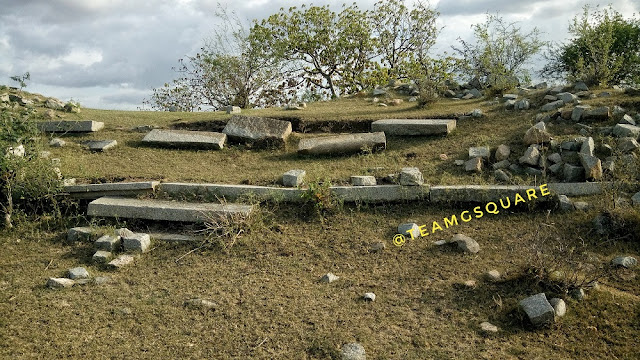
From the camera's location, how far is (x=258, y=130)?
26.3ft

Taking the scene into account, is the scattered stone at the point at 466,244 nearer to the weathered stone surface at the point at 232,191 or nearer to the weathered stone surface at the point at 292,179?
the weathered stone surface at the point at 232,191

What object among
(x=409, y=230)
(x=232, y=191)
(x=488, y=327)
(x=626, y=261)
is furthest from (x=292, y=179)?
(x=626, y=261)

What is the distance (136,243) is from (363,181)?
2455 millimetres

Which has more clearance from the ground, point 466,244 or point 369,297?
point 466,244

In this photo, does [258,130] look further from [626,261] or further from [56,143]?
[626,261]

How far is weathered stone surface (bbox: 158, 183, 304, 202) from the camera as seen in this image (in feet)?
19.8

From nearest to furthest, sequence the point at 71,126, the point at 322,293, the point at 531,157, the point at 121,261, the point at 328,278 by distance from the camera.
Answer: the point at 322,293 < the point at 328,278 < the point at 121,261 < the point at 531,157 < the point at 71,126

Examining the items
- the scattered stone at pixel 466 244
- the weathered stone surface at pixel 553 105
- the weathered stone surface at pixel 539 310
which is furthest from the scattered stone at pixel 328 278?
the weathered stone surface at pixel 553 105

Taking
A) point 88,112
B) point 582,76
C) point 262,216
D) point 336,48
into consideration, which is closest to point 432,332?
point 262,216

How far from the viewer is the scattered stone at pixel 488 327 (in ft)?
13.2

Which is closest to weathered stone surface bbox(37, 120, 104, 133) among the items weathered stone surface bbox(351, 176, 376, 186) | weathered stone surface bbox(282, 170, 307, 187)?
weathered stone surface bbox(282, 170, 307, 187)

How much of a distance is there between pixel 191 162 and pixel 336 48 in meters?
7.70

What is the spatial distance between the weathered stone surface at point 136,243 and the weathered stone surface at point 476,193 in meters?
2.97

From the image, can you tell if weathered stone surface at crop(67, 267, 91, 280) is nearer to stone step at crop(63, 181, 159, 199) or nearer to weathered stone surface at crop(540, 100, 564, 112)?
stone step at crop(63, 181, 159, 199)
